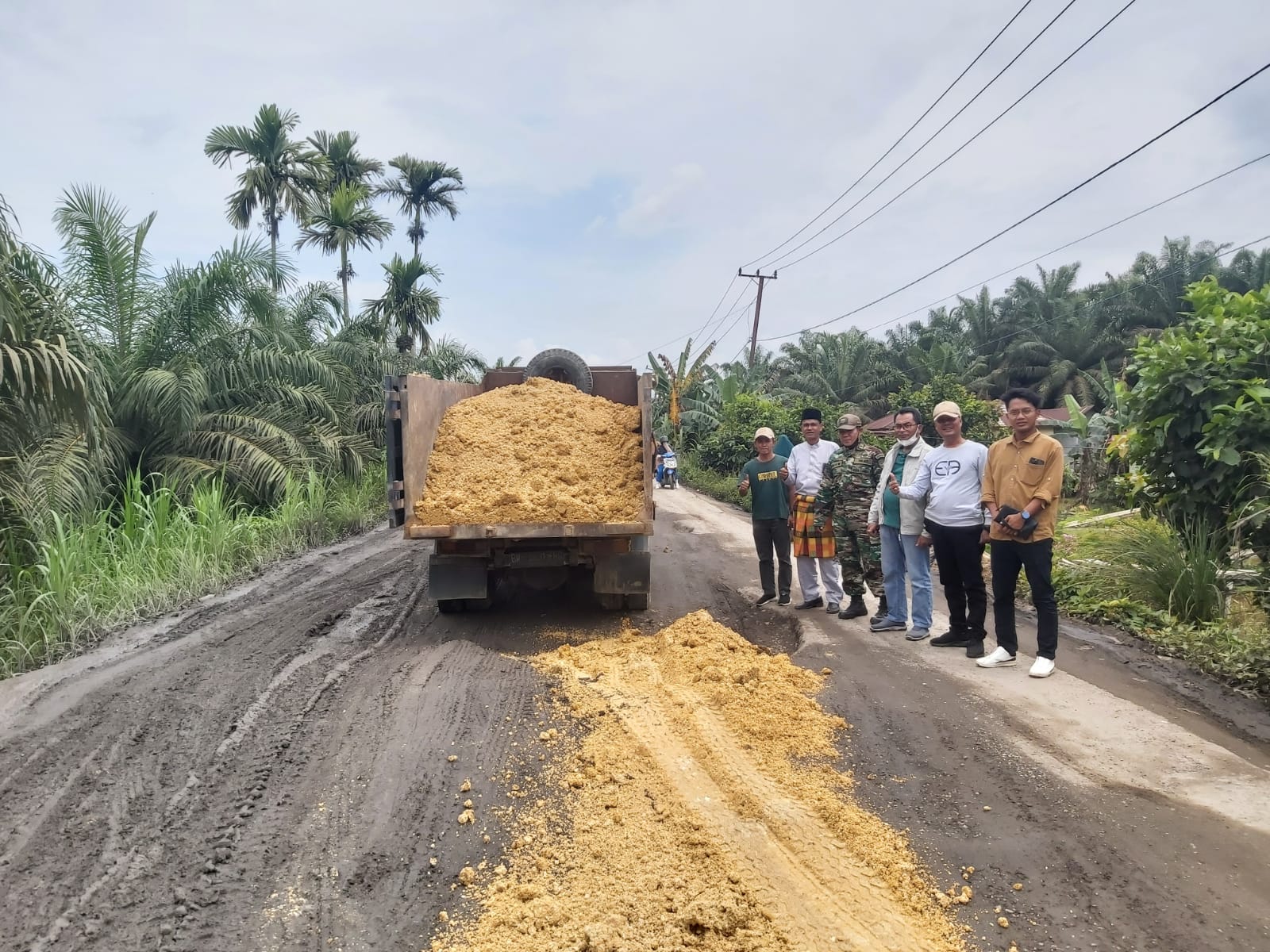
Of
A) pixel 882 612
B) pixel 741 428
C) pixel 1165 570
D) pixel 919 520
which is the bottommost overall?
pixel 882 612

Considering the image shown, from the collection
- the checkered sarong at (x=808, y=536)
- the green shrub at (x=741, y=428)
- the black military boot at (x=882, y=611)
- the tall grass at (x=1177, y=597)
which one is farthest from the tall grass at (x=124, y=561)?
the green shrub at (x=741, y=428)

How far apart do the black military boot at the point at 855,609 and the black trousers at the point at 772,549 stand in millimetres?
688

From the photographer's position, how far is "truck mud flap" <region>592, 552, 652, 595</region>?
6520 millimetres

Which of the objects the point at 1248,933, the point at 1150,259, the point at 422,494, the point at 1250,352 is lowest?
the point at 1248,933

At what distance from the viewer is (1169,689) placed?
498 centimetres

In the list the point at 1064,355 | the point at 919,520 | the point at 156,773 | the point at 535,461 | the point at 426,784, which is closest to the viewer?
the point at 426,784

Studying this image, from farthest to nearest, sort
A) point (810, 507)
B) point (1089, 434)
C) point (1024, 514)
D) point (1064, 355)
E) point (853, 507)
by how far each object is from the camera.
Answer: point (1064, 355) → point (1089, 434) → point (810, 507) → point (853, 507) → point (1024, 514)

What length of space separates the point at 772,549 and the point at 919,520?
1.63 metres

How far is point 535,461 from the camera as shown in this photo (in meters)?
6.61

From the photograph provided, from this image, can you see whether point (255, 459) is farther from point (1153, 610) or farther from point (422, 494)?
point (1153, 610)

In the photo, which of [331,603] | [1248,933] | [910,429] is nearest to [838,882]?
[1248,933]

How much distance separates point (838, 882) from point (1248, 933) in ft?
4.21

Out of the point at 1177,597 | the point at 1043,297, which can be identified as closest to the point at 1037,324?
the point at 1043,297

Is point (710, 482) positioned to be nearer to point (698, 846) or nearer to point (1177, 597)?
point (1177, 597)
